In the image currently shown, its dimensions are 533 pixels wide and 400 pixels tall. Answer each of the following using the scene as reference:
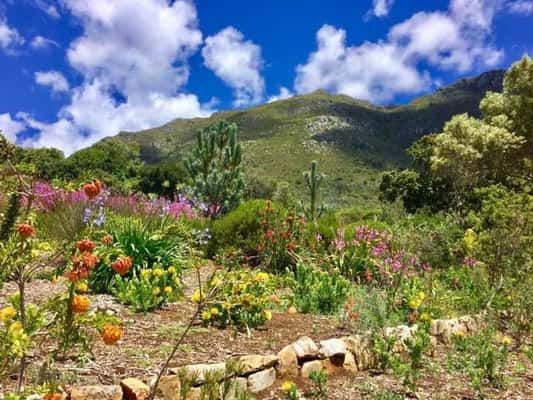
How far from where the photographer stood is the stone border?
2535mm

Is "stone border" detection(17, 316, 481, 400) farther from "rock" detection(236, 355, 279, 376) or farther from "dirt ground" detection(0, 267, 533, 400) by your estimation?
"dirt ground" detection(0, 267, 533, 400)

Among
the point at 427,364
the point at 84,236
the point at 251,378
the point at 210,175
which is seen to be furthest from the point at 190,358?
the point at 210,175

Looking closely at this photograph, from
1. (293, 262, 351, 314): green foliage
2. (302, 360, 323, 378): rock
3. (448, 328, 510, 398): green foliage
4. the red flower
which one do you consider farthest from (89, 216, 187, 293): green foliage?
(448, 328, 510, 398): green foliage

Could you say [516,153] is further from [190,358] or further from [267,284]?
[190,358]

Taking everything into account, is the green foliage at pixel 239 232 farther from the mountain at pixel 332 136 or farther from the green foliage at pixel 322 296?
the mountain at pixel 332 136

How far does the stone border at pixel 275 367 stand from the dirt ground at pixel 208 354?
114mm

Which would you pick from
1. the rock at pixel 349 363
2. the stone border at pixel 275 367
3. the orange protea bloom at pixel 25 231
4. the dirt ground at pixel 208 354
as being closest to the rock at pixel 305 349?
the stone border at pixel 275 367

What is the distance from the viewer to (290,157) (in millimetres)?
56531

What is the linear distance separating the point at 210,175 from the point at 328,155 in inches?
1795

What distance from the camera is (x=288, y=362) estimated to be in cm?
333

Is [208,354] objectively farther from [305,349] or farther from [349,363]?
[349,363]

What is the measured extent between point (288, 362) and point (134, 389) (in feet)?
3.98

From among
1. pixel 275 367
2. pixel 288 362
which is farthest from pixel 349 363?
pixel 275 367

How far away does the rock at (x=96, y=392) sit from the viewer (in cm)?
245
